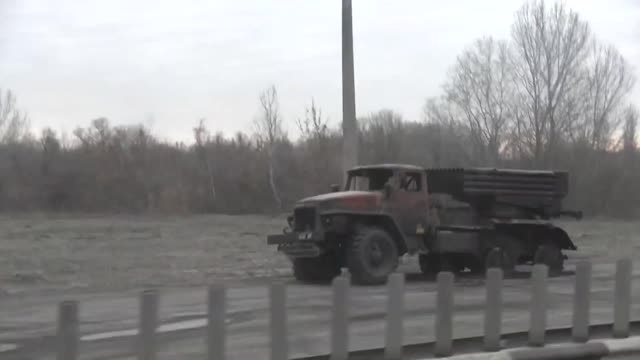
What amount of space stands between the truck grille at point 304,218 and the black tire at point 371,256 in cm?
94

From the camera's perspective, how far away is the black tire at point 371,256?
690 inches

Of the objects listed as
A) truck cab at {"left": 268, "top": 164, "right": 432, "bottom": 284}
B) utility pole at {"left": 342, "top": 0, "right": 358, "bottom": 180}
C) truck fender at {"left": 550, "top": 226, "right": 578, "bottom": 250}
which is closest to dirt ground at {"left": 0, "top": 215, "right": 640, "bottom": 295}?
truck cab at {"left": 268, "top": 164, "right": 432, "bottom": 284}

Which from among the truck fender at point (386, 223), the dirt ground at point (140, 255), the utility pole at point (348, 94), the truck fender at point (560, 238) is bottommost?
the dirt ground at point (140, 255)

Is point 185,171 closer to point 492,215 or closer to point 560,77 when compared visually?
point 560,77

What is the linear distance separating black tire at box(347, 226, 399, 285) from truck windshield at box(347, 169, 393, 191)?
121 centimetres

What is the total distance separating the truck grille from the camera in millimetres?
17952

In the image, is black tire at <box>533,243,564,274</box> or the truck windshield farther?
black tire at <box>533,243,564,274</box>

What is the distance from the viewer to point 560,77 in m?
64.4

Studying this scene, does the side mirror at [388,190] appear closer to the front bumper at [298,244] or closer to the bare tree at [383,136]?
the front bumper at [298,244]

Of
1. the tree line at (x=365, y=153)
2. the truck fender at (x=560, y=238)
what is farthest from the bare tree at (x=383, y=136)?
the truck fender at (x=560, y=238)

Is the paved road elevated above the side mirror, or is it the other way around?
the side mirror

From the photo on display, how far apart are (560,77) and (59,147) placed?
1790 inches

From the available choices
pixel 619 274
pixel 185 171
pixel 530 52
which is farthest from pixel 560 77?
pixel 619 274

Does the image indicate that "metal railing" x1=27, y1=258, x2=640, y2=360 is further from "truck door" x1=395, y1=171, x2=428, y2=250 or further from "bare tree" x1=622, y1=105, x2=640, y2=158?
"bare tree" x1=622, y1=105, x2=640, y2=158
